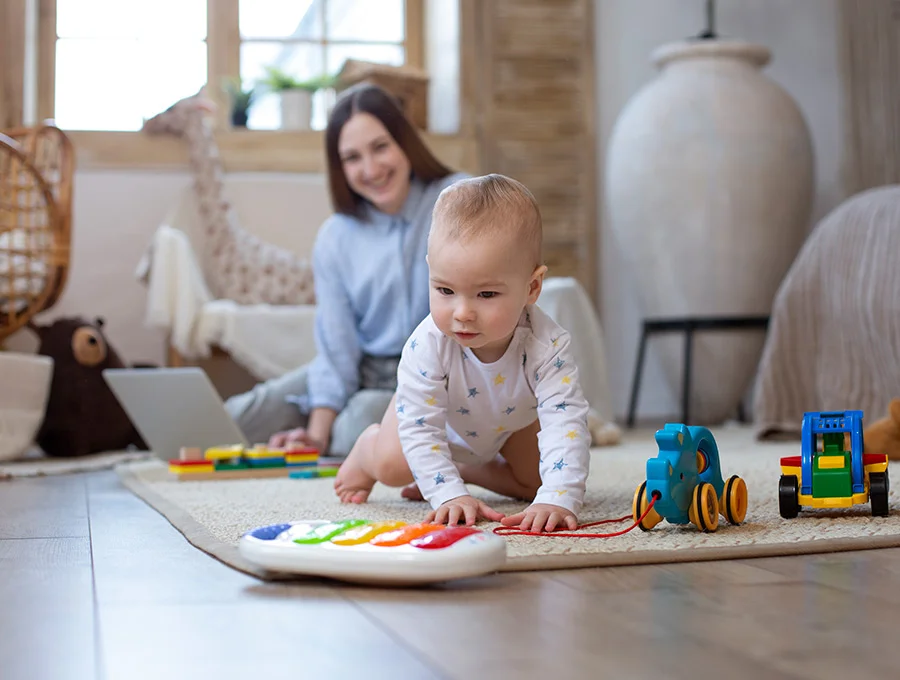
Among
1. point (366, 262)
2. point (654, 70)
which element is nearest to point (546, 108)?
point (654, 70)

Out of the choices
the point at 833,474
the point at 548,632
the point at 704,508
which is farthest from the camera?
the point at 833,474

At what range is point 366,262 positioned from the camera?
7.39 ft

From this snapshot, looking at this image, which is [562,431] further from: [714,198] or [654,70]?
[654,70]

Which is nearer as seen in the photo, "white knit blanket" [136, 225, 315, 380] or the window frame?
"white knit blanket" [136, 225, 315, 380]

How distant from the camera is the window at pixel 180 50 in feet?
12.3

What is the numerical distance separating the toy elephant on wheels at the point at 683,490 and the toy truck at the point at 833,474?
0.22ft

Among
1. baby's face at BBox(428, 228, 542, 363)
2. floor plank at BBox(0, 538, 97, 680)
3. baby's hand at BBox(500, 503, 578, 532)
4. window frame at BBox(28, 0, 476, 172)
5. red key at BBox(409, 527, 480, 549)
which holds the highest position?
window frame at BBox(28, 0, 476, 172)

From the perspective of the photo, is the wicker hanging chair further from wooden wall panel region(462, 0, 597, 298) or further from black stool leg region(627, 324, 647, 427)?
black stool leg region(627, 324, 647, 427)

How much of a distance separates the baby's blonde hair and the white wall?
274 centimetres

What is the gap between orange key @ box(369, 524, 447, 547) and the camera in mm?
879

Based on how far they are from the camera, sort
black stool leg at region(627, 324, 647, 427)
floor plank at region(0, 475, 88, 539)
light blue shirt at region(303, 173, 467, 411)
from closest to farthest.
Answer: floor plank at region(0, 475, 88, 539)
light blue shirt at region(303, 173, 467, 411)
black stool leg at region(627, 324, 647, 427)

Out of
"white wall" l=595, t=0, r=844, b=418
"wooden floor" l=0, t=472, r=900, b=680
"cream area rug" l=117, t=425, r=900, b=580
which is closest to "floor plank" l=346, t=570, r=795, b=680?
"wooden floor" l=0, t=472, r=900, b=680

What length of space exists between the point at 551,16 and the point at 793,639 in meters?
3.38

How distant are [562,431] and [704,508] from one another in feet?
0.56
